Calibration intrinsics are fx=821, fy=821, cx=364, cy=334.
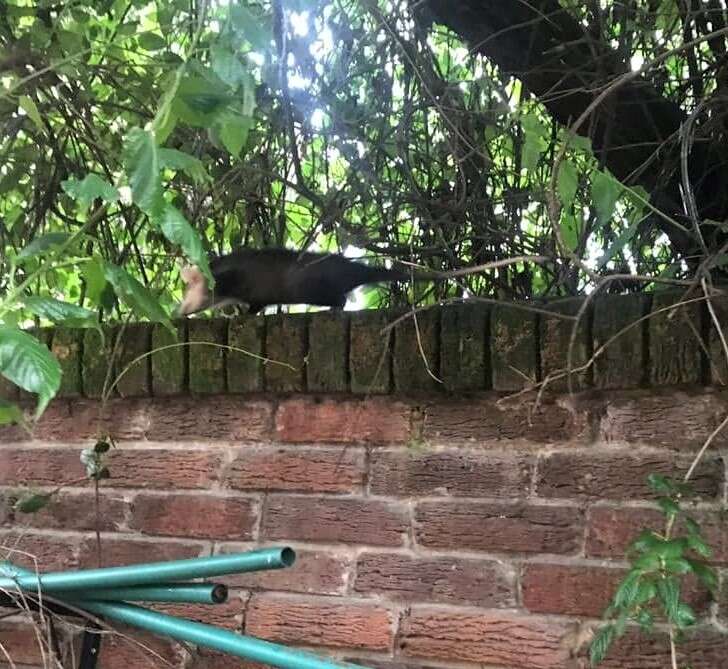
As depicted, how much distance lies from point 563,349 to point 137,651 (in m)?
0.80

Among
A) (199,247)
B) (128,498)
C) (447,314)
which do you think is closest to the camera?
(199,247)

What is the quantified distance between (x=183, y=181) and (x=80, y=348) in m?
0.43

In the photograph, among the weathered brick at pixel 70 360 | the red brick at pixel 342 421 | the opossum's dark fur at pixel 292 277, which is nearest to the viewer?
the red brick at pixel 342 421

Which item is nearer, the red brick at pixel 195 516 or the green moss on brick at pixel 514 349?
the green moss on brick at pixel 514 349

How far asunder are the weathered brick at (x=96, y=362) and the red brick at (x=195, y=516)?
0.68 feet

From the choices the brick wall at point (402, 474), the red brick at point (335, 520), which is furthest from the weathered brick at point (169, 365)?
the red brick at point (335, 520)

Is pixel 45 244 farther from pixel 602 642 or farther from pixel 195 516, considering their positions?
pixel 602 642

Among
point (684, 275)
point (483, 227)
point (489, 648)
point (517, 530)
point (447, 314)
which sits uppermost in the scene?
point (483, 227)

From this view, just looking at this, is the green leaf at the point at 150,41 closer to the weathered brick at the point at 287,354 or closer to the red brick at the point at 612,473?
the weathered brick at the point at 287,354

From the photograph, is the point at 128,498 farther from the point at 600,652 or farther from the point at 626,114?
the point at 626,114

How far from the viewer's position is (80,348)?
1429 mm

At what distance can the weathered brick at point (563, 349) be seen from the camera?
1.12m

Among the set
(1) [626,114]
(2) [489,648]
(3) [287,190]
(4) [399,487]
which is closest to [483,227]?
(1) [626,114]

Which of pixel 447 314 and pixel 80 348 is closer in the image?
pixel 447 314
